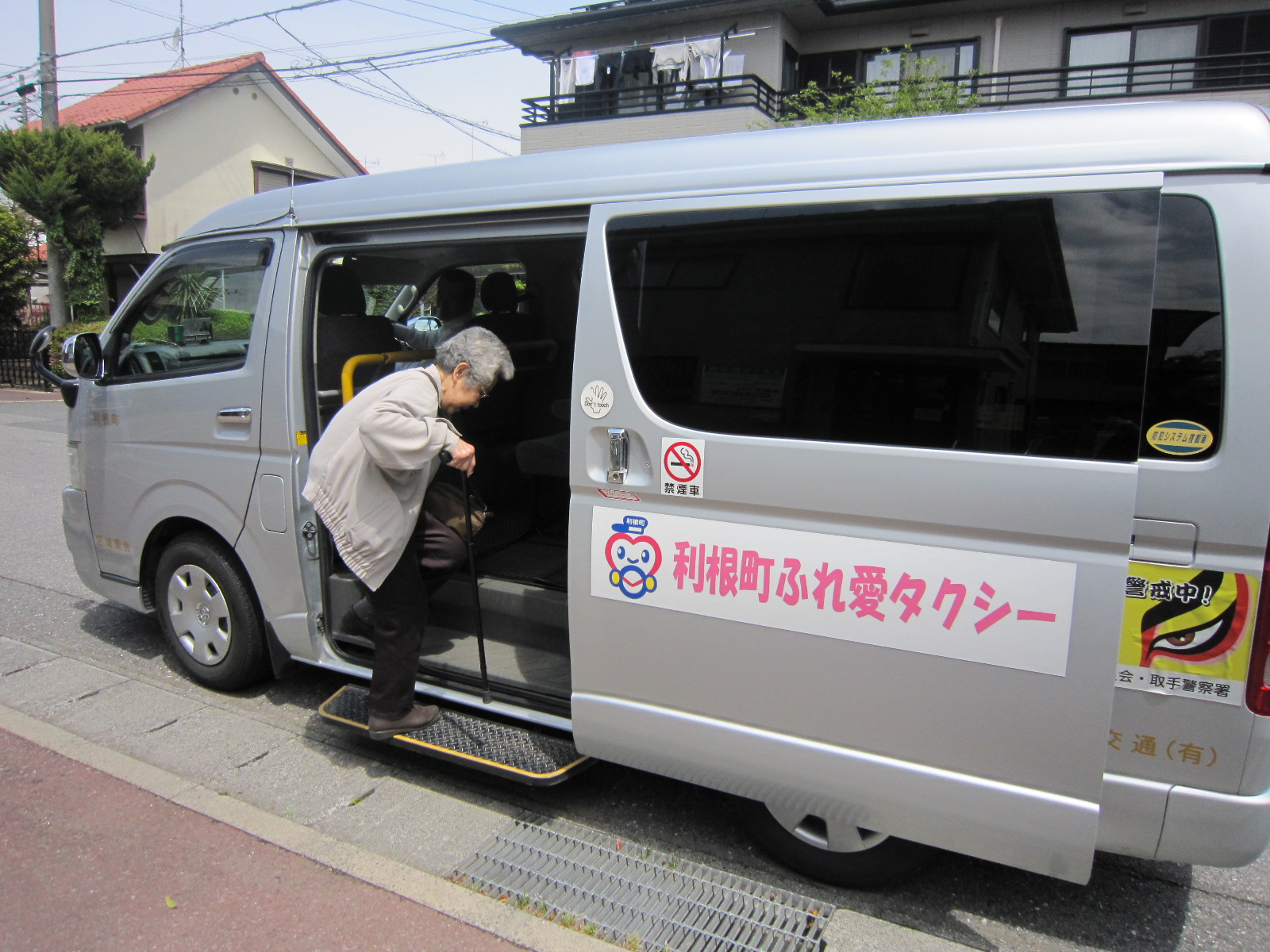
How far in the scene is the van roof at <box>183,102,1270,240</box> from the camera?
2.00m

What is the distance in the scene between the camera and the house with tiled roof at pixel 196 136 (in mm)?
20969

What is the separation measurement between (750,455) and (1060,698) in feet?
3.28

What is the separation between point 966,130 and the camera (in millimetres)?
2205

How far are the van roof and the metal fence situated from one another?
68.3 ft

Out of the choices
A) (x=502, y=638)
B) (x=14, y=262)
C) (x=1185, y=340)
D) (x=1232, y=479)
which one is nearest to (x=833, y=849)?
(x=1232, y=479)

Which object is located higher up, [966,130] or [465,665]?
[966,130]

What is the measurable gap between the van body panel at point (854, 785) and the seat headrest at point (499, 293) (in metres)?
2.73

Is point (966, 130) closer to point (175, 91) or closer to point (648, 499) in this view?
point (648, 499)

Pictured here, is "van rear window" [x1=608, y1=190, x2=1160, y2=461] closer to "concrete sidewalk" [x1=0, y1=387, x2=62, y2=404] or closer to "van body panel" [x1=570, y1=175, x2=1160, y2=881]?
"van body panel" [x1=570, y1=175, x2=1160, y2=881]

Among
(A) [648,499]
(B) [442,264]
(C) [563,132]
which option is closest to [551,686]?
(A) [648,499]

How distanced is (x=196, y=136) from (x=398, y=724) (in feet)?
76.9

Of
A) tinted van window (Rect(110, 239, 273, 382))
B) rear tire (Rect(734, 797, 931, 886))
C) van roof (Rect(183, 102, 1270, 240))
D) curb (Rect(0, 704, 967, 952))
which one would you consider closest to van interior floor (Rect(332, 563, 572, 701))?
curb (Rect(0, 704, 967, 952))

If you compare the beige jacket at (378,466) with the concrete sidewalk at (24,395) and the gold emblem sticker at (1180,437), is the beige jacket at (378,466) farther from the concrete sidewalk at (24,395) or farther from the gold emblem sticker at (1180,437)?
the concrete sidewalk at (24,395)

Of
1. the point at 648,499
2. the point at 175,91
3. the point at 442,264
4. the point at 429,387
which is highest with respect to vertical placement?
the point at 175,91
